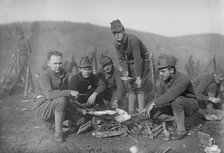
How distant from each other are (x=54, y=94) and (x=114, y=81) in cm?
117

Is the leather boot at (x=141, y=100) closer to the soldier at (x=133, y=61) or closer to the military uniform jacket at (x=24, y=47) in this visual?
the soldier at (x=133, y=61)

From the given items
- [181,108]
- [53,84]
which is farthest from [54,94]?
[181,108]

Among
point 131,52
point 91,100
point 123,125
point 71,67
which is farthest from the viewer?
point 71,67

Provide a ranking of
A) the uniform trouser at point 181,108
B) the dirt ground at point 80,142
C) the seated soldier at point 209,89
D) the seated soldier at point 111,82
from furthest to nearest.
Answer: the seated soldier at point 209,89, the seated soldier at point 111,82, the uniform trouser at point 181,108, the dirt ground at point 80,142

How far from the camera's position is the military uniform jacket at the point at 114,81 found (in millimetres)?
3824

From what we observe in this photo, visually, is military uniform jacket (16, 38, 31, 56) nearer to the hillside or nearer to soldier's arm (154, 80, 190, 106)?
the hillside

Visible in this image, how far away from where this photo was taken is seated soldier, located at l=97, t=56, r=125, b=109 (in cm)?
380

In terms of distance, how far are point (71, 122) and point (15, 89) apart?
7.41 feet

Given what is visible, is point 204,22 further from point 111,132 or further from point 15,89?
point 15,89

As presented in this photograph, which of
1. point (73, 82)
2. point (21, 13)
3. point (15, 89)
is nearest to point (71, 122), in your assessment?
point (73, 82)

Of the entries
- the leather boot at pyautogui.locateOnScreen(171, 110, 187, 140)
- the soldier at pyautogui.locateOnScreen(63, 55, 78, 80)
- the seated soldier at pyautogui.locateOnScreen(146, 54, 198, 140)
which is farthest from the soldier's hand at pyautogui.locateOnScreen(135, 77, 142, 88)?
the soldier at pyautogui.locateOnScreen(63, 55, 78, 80)

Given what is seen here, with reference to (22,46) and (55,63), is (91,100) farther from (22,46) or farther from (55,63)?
(22,46)

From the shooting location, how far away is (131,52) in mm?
3961

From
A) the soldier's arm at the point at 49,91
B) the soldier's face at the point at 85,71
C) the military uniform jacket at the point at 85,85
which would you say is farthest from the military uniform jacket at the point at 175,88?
the soldier's arm at the point at 49,91
